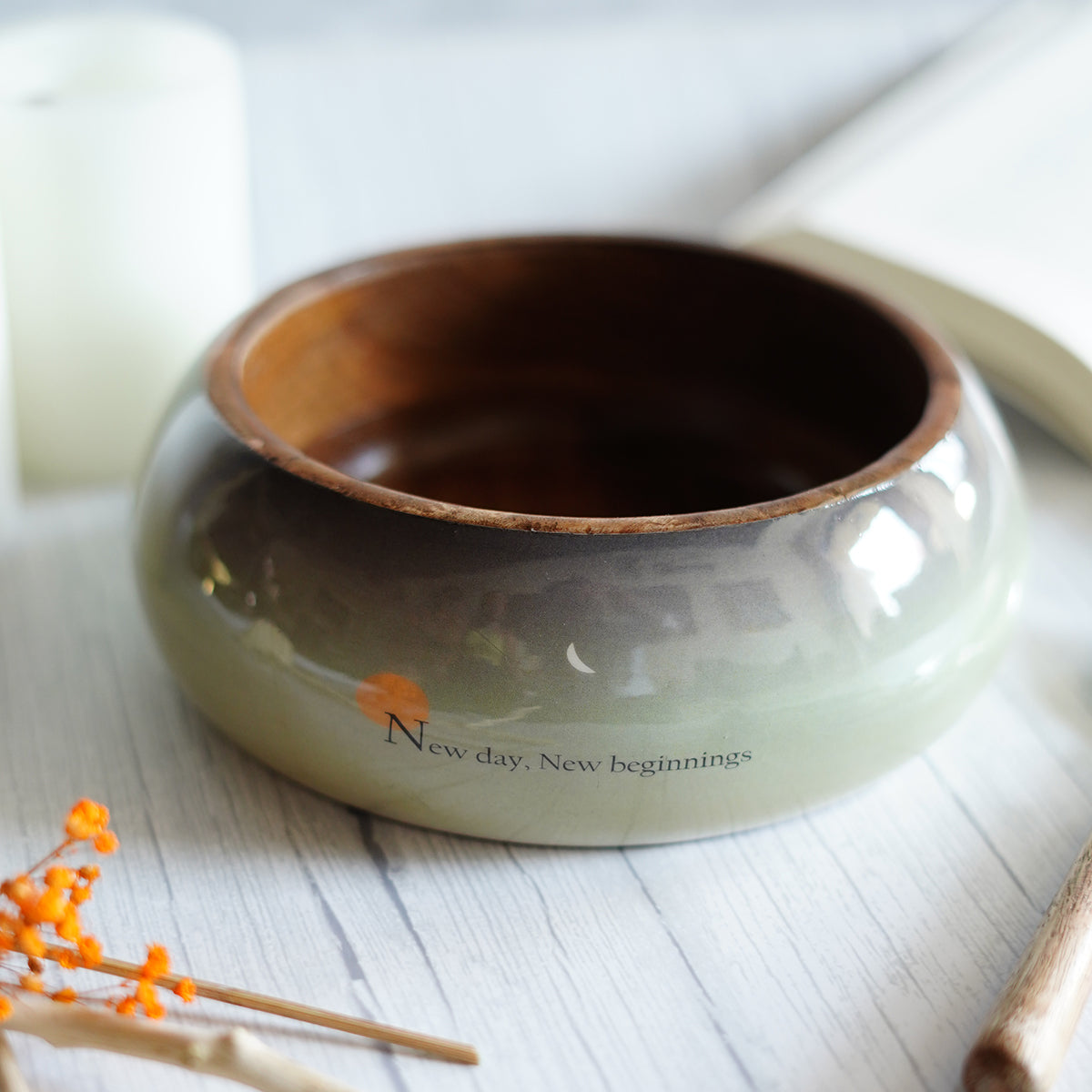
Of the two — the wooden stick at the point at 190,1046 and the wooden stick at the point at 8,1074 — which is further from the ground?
the wooden stick at the point at 190,1046

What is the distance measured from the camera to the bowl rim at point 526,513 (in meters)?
0.38

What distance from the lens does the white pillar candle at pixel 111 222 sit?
569mm

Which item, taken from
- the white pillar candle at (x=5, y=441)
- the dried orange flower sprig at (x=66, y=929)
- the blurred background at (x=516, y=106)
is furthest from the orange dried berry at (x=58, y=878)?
the blurred background at (x=516, y=106)

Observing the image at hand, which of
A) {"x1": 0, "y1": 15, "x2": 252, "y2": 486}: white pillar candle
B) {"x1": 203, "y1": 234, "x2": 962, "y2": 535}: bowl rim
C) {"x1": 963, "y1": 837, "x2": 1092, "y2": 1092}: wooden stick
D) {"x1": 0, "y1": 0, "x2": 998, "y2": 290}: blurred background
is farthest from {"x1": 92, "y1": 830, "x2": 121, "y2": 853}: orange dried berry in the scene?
{"x1": 0, "y1": 0, "x2": 998, "y2": 290}: blurred background

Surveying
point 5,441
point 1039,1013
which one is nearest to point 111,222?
point 5,441

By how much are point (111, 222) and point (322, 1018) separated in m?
0.37

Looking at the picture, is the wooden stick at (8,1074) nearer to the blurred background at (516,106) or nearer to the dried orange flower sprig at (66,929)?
the dried orange flower sprig at (66,929)

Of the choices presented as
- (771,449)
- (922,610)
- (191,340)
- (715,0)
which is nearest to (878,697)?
(922,610)

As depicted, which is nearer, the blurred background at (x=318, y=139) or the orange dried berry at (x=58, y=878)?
the orange dried berry at (x=58, y=878)

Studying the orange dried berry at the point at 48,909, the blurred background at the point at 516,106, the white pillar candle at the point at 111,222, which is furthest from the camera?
the blurred background at the point at 516,106

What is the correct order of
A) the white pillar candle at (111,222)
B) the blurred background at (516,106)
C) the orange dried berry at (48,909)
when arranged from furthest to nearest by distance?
the blurred background at (516,106) < the white pillar candle at (111,222) < the orange dried berry at (48,909)

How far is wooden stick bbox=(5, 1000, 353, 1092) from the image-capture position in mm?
319

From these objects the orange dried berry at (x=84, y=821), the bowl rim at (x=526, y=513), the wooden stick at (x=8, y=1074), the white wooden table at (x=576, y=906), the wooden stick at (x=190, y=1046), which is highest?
the bowl rim at (x=526, y=513)

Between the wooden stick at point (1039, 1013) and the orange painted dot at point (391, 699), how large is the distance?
17 centimetres
